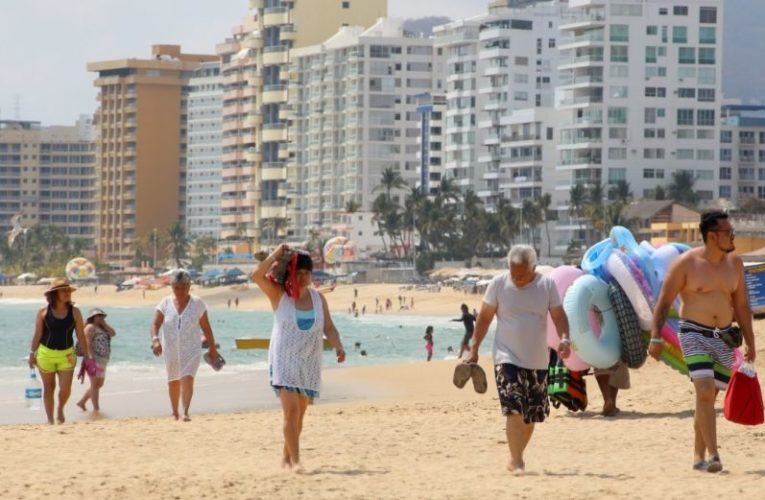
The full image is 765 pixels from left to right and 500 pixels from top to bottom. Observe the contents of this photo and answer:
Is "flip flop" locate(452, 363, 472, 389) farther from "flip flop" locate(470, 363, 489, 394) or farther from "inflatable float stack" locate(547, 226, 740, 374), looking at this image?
"inflatable float stack" locate(547, 226, 740, 374)

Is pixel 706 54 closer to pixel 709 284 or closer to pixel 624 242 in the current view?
pixel 624 242

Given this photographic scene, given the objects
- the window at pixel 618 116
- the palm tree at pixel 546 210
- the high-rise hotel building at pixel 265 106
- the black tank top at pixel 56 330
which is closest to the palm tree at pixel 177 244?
the high-rise hotel building at pixel 265 106

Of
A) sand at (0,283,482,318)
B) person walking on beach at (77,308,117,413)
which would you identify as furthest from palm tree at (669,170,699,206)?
person walking on beach at (77,308,117,413)

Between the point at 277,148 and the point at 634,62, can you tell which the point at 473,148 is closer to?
the point at 634,62

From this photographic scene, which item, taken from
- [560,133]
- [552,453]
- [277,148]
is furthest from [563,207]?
[552,453]

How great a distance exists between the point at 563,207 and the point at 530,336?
11171cm

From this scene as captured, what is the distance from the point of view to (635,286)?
15.2 m

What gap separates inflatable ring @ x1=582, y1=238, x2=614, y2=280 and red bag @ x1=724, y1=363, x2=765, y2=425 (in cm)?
509

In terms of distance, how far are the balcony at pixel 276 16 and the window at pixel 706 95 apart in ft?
174

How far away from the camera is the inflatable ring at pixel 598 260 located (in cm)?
1556

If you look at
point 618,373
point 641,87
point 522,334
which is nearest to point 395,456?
point 522,334

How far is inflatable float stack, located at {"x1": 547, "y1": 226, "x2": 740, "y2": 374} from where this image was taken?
49.8ft

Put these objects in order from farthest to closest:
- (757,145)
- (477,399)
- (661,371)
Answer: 1. (757,145)
2. (661,371)
3. (477,399)

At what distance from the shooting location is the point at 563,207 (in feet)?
400
